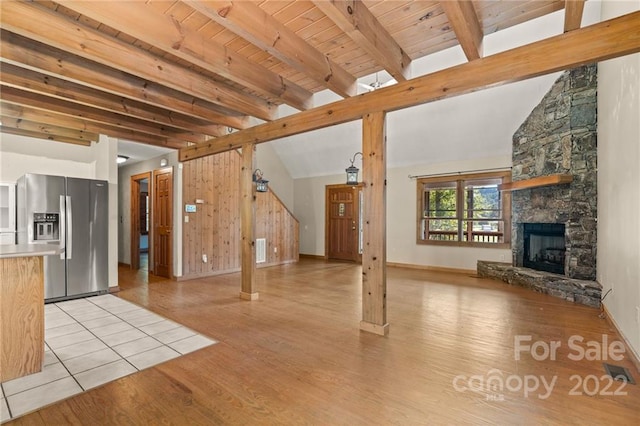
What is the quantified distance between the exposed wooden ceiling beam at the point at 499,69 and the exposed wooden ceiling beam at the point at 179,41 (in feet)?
2.29

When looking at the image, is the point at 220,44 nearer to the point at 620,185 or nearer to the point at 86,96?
the point at 86,96

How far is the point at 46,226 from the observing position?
420 cm

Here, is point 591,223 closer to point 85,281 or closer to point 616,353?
point 616,353

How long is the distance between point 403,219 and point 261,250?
3.53 m

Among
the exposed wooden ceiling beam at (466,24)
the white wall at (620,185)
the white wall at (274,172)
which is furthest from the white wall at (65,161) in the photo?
the white wall at (620,185)

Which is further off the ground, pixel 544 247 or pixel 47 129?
pixel 47 129

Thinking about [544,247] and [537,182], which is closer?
[537,182]

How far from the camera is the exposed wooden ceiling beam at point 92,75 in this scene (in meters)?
2.56

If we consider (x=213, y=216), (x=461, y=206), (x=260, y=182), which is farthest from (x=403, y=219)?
(x=213, y=216)

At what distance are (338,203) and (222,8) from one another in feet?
22.0

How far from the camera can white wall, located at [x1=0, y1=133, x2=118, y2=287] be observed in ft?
14.5

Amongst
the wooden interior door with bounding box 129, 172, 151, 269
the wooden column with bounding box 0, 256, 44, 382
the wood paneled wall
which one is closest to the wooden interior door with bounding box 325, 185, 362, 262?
the wood paneled wall

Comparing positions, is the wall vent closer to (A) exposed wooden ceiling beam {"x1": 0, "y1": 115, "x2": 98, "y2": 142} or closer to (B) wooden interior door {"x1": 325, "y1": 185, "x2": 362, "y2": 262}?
(B) wooden interior door {"x1": 325, "y1": 185, "x2": 362, "y2": 262}

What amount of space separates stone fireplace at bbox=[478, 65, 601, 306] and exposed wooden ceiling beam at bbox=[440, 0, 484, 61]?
126 inches
